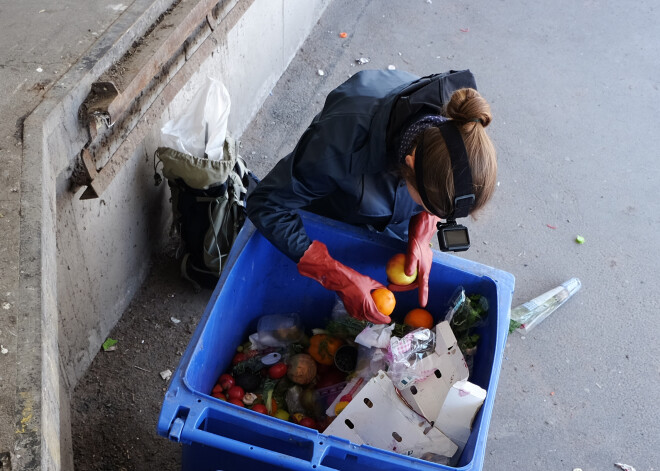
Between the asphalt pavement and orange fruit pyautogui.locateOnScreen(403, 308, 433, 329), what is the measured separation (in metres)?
0.69

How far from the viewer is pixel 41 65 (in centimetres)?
184

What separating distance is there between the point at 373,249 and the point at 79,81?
1.06m

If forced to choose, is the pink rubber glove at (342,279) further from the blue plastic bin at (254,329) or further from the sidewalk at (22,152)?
the sidewalk at (22,152)

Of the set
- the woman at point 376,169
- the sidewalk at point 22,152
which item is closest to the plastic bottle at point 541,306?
the woman at point 376,169

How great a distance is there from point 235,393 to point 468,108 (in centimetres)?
125

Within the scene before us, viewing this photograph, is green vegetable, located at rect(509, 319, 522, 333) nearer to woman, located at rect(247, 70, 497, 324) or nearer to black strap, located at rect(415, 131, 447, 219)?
woman, located at rect(247, 70, 497, 324)

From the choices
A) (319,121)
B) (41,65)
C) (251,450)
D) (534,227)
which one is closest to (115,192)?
(41,65)

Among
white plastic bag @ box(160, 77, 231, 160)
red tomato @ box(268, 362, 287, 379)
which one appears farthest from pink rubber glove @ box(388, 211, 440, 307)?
white plastic bag @ box(160, 77, 231, 160)

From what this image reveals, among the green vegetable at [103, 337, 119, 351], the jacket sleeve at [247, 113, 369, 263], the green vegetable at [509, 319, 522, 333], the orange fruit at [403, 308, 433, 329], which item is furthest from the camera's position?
the green vegetable at [509, 319, 522, 333]

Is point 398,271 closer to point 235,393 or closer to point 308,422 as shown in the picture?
point 308,422

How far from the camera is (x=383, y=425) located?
6.27ft

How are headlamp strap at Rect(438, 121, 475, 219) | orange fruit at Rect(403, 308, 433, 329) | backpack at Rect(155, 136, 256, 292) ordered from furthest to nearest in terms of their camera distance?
1. backpack at Rect(155, 136, 256, 292)
2. orange fruit at Rect(403, 308, 433, 329)
3. headlamp strap at Rect(438, 121, 475, 219)

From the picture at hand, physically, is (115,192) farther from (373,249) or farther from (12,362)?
(12,362)

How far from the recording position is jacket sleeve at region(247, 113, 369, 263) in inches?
74.9
